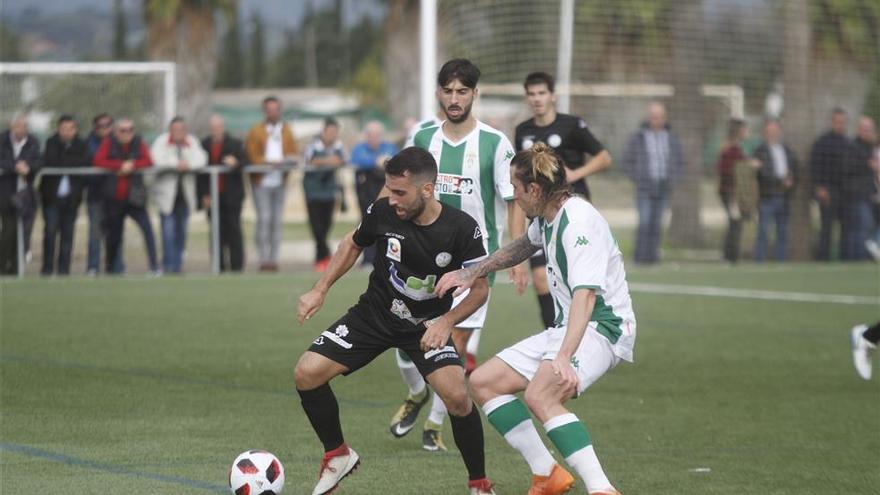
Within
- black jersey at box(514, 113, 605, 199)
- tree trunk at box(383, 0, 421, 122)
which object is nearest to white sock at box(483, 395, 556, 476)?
black jersey at box(514, 113, 605, 199)

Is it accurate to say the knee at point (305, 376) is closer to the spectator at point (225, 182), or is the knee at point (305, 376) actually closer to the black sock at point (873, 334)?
the black sock at point (873, 334)

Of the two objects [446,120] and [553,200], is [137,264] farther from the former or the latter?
[553,200]

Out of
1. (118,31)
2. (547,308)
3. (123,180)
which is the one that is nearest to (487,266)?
(547,308)

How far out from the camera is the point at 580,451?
5.82m

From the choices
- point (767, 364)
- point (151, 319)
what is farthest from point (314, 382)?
point (151, 319)

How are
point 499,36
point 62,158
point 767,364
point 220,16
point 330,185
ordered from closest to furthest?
1. point 767,364
2. point 62,158
3. point 330,185
4. point 499,36
5. point 220,16

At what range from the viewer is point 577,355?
19.7ft

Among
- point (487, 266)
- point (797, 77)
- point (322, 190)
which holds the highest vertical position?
point (797, 77)

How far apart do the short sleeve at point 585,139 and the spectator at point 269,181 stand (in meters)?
8.40

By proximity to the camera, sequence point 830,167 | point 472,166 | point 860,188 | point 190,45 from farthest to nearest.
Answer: point 190,45, point 830,167, point 860,188, point 472,166

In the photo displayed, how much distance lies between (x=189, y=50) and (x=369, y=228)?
20146mm

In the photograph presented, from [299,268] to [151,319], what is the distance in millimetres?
6871

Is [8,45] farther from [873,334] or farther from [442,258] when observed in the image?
[442,258]

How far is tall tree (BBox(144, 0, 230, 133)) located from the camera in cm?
2541
